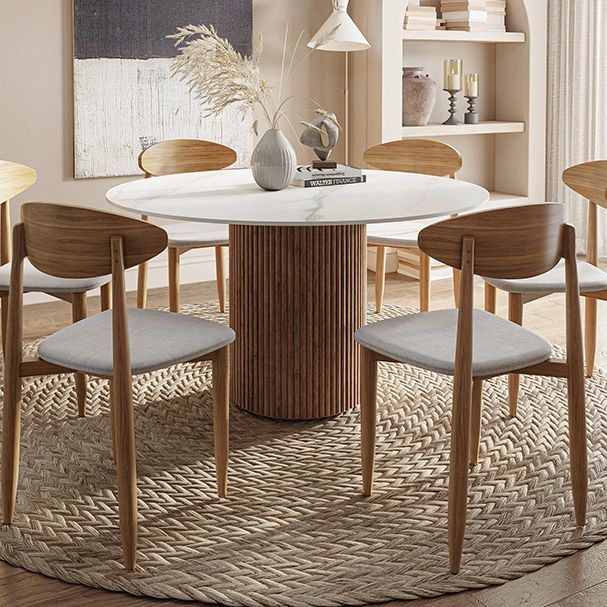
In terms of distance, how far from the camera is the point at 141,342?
7.65ft

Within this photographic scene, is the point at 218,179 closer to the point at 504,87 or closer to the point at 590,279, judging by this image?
the point at 590,279

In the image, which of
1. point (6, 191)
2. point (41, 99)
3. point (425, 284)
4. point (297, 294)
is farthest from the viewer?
point (41, 99)

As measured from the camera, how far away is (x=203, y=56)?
9.59 ft

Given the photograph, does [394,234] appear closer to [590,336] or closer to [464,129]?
[590,336]

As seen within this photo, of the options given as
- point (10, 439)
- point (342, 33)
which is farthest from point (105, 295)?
point (342, 33)

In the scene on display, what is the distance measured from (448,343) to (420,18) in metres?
3.29

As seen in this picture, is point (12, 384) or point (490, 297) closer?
point (12, 384)

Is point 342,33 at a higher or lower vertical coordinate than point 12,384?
higher

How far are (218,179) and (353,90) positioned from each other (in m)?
2.09

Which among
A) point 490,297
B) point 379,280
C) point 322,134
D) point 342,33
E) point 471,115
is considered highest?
point 342,33

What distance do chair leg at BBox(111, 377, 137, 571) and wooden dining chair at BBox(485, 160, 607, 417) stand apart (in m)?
1.14

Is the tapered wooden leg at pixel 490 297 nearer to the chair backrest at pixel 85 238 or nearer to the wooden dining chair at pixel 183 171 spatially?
the wooden dining chair at pixel 183 171

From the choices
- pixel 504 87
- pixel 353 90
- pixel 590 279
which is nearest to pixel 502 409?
pixel 590 279

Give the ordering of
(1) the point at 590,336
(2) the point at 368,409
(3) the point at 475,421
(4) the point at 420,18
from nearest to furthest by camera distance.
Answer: (2) the point at 368,409 → (3) the point at 475,421 → (1) the point at 590,336 → (4) the point at 420,18
